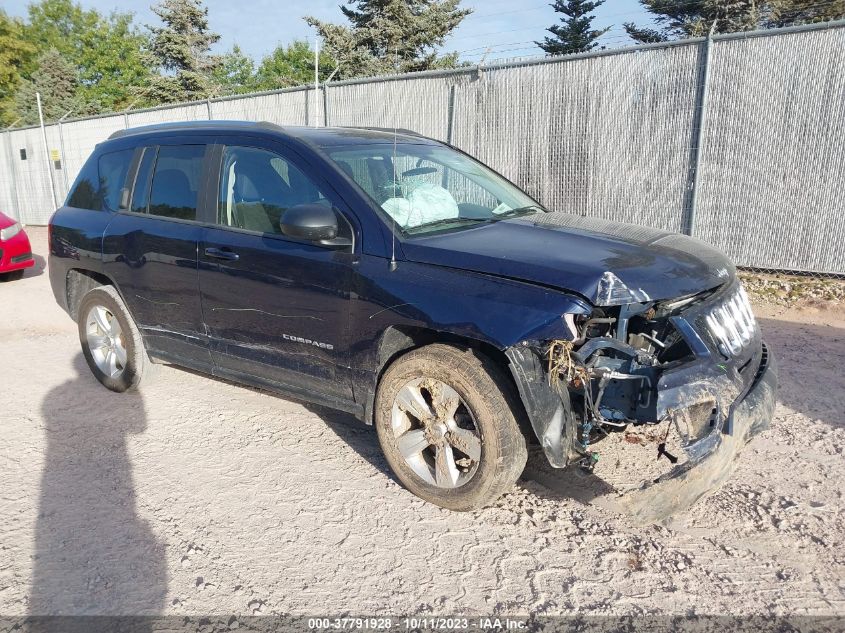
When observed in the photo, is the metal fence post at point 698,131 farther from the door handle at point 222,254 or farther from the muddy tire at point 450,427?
the door handle at point 222,254

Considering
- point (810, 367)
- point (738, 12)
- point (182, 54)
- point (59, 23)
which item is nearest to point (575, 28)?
point (738, 12)

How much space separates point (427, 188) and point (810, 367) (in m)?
3.56

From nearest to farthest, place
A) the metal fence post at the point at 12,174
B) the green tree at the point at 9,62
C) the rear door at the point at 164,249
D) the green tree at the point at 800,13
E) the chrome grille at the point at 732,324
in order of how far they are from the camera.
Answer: the chrome grille at the point at 732,324 < the rear door at the point at 164,249 < the metal fence post at the point at 12,174 < the green tree at the point at 800,13 < the green tree at the point at 9,62

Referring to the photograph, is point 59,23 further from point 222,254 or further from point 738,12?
point 222,254

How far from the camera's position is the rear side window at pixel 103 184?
16.2 feet

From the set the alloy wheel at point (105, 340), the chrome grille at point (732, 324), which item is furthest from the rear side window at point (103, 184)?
the chrome grille at point (732, 324)

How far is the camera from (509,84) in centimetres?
935

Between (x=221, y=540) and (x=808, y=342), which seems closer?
(x=221, y=540)

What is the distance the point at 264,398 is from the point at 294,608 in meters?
2.41

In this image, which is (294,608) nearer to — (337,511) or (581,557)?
(337,511)

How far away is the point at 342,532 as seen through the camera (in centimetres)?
317

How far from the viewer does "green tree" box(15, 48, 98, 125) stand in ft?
130

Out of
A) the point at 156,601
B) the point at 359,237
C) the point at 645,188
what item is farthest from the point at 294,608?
the point at 645,188

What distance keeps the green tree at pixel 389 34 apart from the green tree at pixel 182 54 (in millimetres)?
8873
